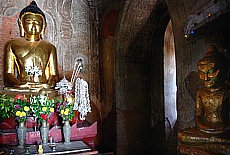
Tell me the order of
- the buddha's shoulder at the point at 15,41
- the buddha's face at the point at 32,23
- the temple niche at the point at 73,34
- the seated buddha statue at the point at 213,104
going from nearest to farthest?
the seated buddha statue at the point at 213,104
the buddha's shoulder at the point at 15,41
the buddha's face at the point at 32,23
the temple niche at the point at 73,34

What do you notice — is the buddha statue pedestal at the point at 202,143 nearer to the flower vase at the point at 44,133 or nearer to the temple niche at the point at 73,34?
the flower vase at the point at 44,133

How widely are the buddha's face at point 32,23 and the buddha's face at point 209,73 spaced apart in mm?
4082

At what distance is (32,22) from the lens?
17.8ft

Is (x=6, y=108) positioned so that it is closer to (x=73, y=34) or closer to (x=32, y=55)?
(x=32, y=55)

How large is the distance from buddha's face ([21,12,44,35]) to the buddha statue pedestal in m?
4.14

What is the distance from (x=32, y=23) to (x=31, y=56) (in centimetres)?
70

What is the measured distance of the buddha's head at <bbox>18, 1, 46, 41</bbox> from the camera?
537 centimetres

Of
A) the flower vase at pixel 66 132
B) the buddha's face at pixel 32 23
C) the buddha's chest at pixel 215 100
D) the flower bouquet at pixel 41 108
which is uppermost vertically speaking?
the buddha's face at pixel 32 23

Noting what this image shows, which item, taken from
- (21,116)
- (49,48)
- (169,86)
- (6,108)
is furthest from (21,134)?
(169,86)

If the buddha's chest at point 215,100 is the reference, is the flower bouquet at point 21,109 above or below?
below

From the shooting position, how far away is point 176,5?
3.31 metres

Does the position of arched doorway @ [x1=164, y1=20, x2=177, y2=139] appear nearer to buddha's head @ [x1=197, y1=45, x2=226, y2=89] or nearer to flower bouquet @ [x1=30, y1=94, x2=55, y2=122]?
flower bouquet @ [x1=30, y1=94, x2=55, y2=122]

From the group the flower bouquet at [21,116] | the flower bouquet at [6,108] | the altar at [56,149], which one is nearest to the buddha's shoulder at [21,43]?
the flower bouquet at [6,108]

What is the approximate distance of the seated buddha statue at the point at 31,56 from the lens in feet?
16.9
